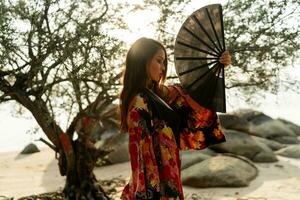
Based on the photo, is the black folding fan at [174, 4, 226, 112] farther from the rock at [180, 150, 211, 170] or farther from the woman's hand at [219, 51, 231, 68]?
the rock at [180, 150, 211, 170]

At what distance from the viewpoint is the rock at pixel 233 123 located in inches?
606

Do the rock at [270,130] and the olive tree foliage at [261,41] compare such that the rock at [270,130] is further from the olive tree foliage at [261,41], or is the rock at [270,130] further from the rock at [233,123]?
the olive tree foliage at [261,41]

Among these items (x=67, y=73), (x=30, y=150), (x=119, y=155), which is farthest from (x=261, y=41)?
(x=30, y=150)

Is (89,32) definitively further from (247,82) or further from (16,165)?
(16,165)

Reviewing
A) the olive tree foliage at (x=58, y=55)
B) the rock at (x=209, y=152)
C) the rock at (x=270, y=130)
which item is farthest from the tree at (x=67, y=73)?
the rock at (x=270, y=130)

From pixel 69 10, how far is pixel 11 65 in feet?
4.39

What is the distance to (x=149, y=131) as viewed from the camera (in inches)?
159

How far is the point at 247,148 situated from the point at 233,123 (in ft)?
7.36

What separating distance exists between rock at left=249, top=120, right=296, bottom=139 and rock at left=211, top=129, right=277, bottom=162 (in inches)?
85.7

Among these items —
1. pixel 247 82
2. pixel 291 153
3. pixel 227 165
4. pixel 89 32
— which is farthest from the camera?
pixel 291 153

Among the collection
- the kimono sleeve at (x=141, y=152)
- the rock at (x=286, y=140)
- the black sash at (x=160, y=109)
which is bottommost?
the rock at (x=286, y=140)

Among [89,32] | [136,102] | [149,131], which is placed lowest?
[149,131]

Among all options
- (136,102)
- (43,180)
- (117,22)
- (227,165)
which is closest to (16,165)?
(43,180)

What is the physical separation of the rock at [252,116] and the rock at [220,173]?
545 centimetres
